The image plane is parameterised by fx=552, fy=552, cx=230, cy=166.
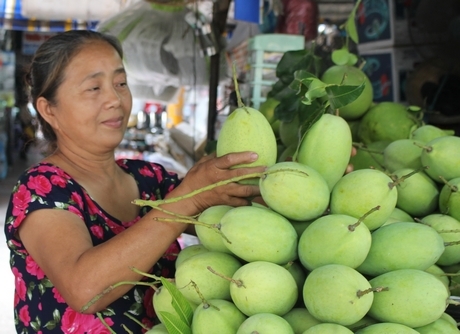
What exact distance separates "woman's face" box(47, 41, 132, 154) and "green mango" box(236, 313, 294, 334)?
809 mm

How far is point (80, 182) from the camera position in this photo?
4.74 feet

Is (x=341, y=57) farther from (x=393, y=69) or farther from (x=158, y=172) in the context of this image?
(x=393, y=69)

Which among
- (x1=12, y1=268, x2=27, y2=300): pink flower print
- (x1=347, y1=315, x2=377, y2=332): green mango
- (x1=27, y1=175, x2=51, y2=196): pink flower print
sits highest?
(x1=27, y1=175, x2=51, y2=196): pink flower print

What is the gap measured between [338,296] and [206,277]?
23cm

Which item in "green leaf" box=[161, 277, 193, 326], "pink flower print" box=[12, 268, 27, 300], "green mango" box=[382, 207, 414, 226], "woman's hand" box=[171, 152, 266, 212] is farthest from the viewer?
"pink flower print" box=[12, 268, 27, 300]

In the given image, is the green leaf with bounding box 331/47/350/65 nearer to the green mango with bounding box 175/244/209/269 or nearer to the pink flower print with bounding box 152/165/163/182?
the pink flower print with bounding box 152/165/163/182

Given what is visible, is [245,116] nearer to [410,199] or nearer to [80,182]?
[410,199]

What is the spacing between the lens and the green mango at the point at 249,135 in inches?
39.4

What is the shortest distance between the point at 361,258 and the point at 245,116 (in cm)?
33

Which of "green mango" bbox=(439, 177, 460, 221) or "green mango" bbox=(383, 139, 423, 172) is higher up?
"green mango" bbox=(383, 139, 423, 172)

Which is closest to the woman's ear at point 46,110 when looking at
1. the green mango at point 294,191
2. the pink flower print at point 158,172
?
the pink flower print at point 158,172

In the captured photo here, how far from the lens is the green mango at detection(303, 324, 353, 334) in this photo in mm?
770

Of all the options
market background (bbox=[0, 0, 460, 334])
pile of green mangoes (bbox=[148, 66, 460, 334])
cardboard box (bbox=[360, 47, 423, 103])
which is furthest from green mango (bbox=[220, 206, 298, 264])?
cardboard box (bbox=[360, 47, 423, 103])

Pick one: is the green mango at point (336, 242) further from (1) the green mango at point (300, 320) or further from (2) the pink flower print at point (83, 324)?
(2) the pink flower print at point (83, 324)
